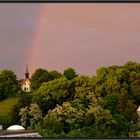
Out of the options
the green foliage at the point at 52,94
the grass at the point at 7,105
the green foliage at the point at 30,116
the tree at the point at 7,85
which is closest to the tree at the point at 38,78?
the tree at the point at 7,85

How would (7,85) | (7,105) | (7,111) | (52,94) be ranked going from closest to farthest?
(52,94) → (7,111) → (7,105) → (7,85)

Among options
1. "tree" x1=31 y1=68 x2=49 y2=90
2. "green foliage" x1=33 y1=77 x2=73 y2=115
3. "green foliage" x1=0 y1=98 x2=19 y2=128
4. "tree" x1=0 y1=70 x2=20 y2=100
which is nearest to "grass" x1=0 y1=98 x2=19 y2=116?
"green foliage" x1=0 y1=98 x2=19 y2=128

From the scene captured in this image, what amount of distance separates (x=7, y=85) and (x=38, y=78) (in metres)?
1.31

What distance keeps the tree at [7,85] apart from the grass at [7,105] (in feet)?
1.27

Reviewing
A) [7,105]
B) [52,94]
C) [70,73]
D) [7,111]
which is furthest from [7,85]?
[52,94]

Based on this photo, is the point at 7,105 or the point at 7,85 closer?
the point at 7,105

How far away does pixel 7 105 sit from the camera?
2169 cm

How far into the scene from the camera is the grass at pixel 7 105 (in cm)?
2084

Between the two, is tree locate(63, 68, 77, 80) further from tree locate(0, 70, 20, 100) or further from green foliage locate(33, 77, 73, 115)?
tree locate(0, 70, 20, 100)

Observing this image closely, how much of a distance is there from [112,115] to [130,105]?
1165 millimetres

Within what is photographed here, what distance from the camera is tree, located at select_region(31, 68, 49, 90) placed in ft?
72.6

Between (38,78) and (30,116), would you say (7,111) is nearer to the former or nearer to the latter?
(30,116)

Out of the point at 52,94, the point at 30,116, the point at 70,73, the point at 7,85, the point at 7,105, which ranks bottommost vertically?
the point at 30,116

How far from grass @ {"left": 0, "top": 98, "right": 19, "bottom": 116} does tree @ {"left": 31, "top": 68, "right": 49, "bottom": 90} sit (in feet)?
3.50
